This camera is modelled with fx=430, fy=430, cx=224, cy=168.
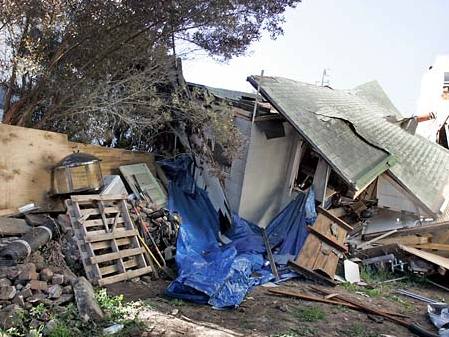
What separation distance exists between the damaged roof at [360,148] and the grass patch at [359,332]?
284cm

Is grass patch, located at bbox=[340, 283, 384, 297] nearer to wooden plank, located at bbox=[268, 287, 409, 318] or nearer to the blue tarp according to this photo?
wooden plank, located at bbox=[268, 287, 409, 318]

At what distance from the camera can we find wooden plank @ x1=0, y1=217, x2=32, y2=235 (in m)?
6.01

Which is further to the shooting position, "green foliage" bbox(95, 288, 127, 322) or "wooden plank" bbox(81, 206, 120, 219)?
"wooden plank" bbox(81, 206, 120, 219)

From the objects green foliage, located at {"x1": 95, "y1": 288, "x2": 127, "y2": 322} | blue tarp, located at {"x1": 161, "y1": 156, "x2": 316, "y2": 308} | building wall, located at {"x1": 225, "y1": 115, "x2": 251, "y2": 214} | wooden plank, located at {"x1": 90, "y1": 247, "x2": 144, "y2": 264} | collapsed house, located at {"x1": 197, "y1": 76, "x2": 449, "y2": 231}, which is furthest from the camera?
building wall, located at {"x1": 225, "y1": 115, "x2": 251, "y2": 214}

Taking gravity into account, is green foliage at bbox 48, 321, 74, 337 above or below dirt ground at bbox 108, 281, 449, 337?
above

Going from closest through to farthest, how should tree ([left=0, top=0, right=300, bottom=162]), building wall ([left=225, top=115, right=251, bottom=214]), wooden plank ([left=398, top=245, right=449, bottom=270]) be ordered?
tree ([left=0, top=0, right=300, bottom=162]) → wooden plank ([left=398, top=245, right=449, bottom=270]) → building wall ([left=225, top=115, right=251, bottom=214])

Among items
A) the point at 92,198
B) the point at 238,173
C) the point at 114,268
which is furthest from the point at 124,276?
the point at 238,173

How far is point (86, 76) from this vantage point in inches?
283

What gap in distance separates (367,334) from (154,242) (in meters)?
3.59

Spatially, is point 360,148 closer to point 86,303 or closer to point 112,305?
point 112,305

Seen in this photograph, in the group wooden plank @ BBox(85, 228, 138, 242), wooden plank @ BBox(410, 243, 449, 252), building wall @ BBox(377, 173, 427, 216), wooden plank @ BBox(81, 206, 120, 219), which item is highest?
building wall @ BBox(377, 173, 427, 216)

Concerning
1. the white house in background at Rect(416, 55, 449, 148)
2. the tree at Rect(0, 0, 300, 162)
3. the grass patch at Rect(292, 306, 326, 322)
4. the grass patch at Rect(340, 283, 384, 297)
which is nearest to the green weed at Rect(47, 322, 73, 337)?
the grass patch at Rect(292, 306, 326, 322)

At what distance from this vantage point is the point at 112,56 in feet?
23.8

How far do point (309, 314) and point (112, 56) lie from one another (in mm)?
5097
